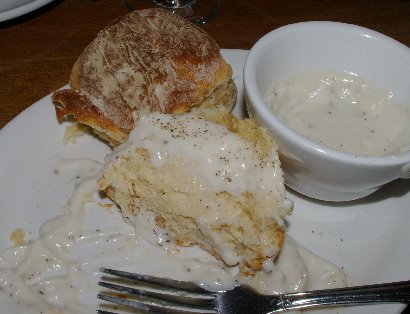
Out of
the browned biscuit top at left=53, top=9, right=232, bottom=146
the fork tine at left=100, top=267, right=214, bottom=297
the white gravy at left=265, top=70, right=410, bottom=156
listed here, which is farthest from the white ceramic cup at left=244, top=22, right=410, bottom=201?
the fork tine at left=100, top=267, right=214, bottom=297

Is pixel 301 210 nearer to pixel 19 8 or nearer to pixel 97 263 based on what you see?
pixel 97 263

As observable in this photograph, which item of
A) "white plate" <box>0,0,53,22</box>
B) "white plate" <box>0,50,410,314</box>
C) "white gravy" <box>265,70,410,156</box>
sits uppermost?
"white plate" <box>0,0,53,22</box>

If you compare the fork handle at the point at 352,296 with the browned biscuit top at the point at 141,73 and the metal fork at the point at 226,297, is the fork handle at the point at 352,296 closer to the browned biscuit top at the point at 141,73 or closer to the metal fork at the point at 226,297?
the metal fork at the point at 226,297

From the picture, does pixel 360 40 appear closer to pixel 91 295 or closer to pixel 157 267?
pixel 157 267

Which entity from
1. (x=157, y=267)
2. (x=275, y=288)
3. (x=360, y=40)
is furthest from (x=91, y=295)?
(x=360, y=40)

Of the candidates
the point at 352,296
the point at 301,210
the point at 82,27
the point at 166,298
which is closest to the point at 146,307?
the point at 166,298

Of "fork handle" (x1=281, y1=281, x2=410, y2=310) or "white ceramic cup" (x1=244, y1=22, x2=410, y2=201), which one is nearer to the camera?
"fork handle" (x1=281, y1=281, x2=410, y2=310)

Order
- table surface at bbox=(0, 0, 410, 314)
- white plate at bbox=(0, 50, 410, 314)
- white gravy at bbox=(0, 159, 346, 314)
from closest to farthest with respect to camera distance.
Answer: white gravy at bbox=(0, 159, 346, 314) < white plate at bbox=(0, 50, 410, 314) < table surface at bbox=(0, 0, 410, 314)

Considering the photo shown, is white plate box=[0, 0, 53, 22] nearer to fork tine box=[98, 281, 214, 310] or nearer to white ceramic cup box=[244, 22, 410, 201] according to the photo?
white ceramic cup box=[244, 22, 410, 201]
